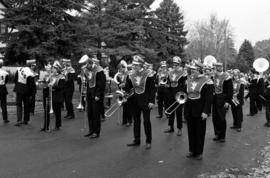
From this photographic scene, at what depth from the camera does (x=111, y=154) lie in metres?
6.93

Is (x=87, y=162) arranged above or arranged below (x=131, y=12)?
below

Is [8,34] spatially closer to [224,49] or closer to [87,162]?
[87,162]

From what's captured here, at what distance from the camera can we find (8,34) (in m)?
18.7

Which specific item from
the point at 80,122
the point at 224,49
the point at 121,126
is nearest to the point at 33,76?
the point at 80,122

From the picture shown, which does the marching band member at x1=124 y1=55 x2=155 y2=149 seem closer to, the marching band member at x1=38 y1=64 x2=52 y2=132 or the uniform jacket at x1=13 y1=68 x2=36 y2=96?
the marching band member at x1=38 y1=64 x2=52 y2=132

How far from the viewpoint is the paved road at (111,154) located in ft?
19.0

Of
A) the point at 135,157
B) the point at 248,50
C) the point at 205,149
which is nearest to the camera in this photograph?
the point at 135,157

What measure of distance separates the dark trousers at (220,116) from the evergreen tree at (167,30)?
64.1ft

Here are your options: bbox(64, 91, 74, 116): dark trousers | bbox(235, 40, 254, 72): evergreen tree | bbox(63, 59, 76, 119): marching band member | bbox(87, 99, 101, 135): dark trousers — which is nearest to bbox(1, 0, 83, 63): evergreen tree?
bbox(63, 59, 76, 119): marching band member

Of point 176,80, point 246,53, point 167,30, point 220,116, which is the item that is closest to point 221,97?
point 220,116

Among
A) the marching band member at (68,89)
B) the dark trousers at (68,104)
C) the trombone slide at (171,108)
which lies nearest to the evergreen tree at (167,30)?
the marching band member at (68,89)

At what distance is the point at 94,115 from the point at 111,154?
1.78 metres

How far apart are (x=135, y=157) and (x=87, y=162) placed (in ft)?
3.36

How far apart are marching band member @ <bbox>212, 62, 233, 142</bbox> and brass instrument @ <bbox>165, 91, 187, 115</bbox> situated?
3.48 ft
